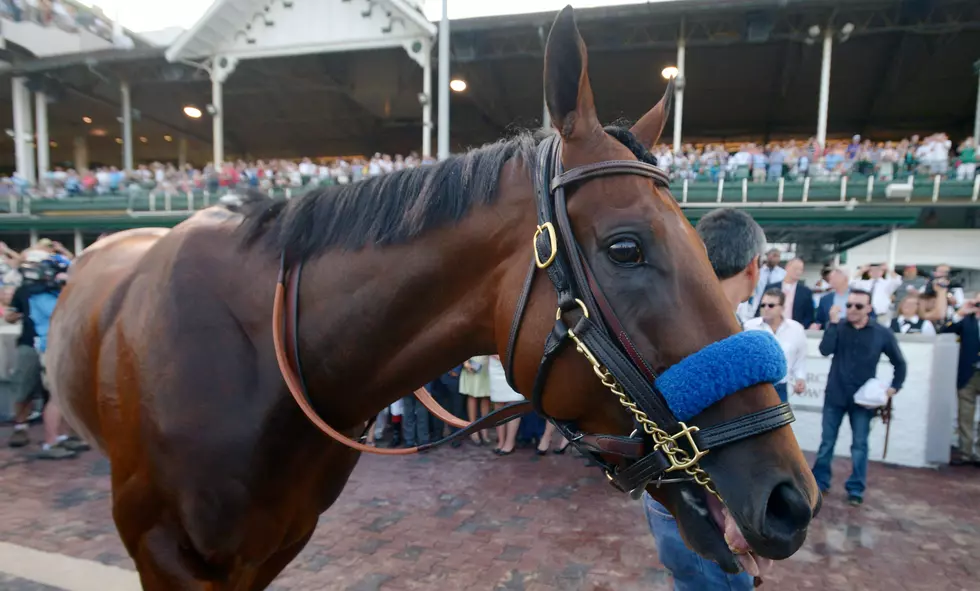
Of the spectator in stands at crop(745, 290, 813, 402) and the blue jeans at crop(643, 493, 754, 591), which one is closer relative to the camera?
the blue jeans at crop(643, 493, 754, 591)

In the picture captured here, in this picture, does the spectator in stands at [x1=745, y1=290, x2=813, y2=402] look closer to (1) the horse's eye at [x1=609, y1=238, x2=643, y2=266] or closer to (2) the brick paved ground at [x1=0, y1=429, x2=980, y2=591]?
(2) the brick paved ground at [x1=0, y1=429, x2=980, y2=591]

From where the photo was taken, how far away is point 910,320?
7.43 metres

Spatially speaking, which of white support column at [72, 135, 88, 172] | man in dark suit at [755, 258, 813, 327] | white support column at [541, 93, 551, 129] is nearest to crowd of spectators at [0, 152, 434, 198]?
white support column at [541, 93, 551, 129]

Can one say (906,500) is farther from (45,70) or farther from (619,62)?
(45,70)

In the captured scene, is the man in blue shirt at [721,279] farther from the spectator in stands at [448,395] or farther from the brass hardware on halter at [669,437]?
the spectator in stands at [448,395]

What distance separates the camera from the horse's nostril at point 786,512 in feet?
3.74

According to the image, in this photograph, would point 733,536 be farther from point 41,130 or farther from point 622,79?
point 41,130

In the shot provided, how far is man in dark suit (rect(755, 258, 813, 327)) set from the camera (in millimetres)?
7633

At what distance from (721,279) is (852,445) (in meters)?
4.52

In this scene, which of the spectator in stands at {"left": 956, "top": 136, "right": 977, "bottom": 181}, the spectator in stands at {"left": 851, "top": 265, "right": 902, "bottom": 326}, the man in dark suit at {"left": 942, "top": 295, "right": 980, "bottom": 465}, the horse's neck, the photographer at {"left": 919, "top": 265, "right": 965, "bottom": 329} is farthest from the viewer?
the spectator in stands at {"left": 956, "top": 136, "right": 977, "bottom": 181}

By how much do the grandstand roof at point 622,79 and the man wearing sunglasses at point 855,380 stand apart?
12987 mm

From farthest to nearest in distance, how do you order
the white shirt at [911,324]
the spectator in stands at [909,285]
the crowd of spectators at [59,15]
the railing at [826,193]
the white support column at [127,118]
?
the white support column at [127,118]
the crowd of spectators at [59,15]
the railing at [826,193]
the spectator in stands at [909,285]
the white shirt at [911,324]

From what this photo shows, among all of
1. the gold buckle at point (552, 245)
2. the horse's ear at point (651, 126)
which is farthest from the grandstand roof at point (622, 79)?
the gold buckle at point (552, 245)

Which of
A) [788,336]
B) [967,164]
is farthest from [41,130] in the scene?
[967,164]
